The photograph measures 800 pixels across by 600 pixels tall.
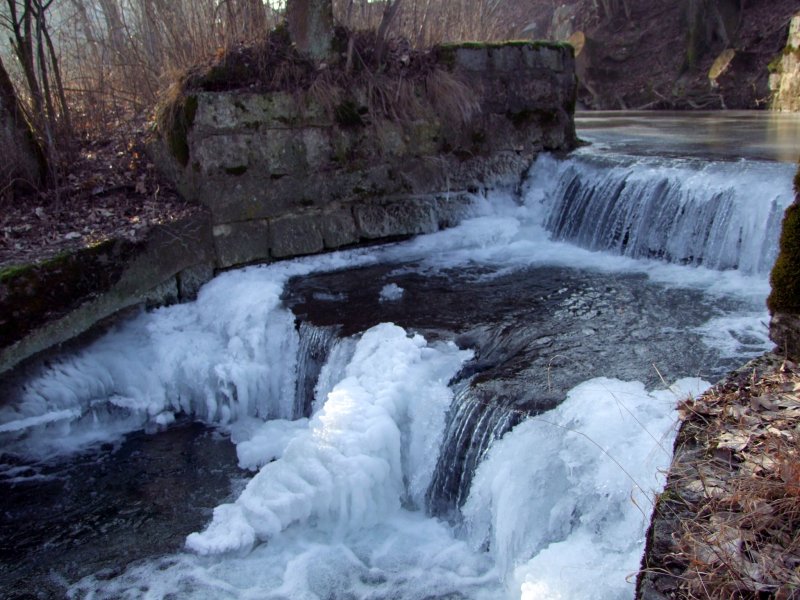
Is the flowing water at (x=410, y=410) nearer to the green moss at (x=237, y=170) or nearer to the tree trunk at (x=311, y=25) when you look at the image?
the green moss at (x=237, y=170)

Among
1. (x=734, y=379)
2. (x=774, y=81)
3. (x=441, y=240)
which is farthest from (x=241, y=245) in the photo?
(x=774, y=81)

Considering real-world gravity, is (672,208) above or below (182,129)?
below

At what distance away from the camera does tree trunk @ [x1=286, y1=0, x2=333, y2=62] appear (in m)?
7.61

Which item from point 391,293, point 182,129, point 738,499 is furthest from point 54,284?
point 738,499

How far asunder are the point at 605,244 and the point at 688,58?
48.0 ft

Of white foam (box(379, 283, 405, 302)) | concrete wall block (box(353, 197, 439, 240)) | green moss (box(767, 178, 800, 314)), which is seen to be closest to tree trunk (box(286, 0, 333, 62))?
concrete wall block (box(353, 197, 439, 240))

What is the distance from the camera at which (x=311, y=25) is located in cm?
764

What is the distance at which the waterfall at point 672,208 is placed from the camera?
20.7 ft

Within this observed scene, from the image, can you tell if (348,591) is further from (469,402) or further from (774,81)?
(774,81)

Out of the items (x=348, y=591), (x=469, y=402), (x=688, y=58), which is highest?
(x=688, y=58)

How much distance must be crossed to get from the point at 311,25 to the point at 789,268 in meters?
5.60

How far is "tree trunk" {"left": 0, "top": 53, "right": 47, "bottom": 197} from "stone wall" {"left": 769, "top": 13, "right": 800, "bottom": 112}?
47.1 feet

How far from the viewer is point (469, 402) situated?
4531mm

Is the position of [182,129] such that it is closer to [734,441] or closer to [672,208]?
[672,208]
